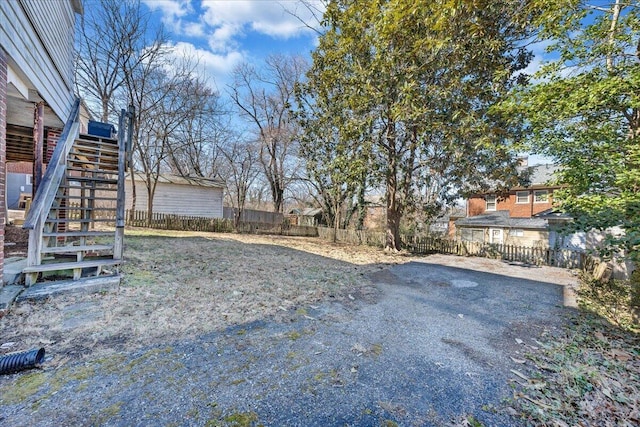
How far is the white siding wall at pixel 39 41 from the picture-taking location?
324 cm

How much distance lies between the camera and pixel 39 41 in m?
4.00

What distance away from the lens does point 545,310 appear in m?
4.95

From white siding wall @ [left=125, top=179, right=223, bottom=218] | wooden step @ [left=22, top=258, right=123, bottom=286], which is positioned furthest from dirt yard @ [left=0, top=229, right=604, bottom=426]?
white siding wall @ [left=125, top=179, right=223, bottom=218]

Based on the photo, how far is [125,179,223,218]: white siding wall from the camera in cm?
1659

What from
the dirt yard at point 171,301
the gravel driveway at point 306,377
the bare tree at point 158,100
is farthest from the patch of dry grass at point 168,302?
the bare tree at point 158,100

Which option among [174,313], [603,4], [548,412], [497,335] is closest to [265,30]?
[603,4]

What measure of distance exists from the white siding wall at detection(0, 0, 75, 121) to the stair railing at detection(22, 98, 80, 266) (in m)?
0.78

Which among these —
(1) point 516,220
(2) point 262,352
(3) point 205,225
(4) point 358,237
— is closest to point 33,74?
(2) point 262,352

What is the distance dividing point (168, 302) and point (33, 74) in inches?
146

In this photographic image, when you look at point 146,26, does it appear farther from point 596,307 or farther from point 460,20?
point 596,307

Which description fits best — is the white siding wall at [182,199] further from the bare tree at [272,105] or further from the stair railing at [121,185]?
the stair railing at [121,185]

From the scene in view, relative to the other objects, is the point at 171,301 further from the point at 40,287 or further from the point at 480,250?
the point at 480,250

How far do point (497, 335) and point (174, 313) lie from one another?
14.1ft

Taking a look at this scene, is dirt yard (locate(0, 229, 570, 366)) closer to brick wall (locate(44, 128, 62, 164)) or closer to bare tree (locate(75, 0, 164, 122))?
brick wall (locate(44, 128, 62, 164))
